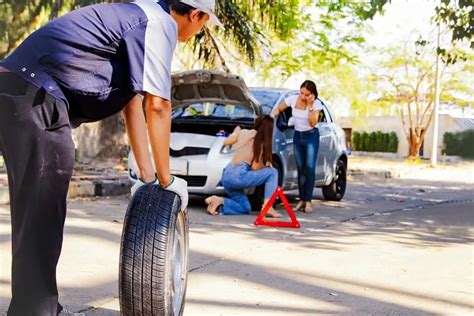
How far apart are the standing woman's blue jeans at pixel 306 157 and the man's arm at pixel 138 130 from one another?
6496 millimetres

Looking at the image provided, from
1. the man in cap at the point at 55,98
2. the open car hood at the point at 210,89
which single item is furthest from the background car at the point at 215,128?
the man in cap at the point at 55,98

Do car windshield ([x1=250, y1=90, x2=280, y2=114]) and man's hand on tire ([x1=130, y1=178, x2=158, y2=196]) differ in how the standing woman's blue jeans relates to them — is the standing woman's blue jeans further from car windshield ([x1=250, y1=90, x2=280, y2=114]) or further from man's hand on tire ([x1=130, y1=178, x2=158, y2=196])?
man's hand on tire ([x1=130, y1=178, x2=158, y2=196])

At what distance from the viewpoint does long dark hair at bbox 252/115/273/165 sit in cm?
920

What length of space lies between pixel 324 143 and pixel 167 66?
8544 millimetres

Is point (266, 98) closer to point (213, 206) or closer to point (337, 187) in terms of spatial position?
point (213, 206)

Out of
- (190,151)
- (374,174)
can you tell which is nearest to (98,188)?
(190,151)

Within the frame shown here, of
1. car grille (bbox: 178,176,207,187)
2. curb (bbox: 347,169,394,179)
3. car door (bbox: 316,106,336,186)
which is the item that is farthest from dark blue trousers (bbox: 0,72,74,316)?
curb (bbox: 347,169,394,179)

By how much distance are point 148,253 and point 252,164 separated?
5974mm

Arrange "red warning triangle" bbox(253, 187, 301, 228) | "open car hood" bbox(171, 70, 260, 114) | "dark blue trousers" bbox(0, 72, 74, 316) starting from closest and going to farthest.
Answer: "dark blue trousers" bbox(0, 72, 74, 316) → "red warning triangle" bbox(253, 187, 301, 228) → "open car hood" bbox(171, 70, 260, 114)

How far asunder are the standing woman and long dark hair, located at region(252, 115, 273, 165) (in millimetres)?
677

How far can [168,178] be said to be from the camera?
3.52m

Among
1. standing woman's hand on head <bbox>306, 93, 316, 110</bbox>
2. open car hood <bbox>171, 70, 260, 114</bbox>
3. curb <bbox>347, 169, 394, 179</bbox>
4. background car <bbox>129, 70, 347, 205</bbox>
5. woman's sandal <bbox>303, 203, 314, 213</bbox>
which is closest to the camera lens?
background car <bbox>129, 70, 347, 205</bbox>

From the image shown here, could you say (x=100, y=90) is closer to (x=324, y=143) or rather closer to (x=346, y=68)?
(x=324, y=143)

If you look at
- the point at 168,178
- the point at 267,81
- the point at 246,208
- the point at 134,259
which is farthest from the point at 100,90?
the point at 267,81
